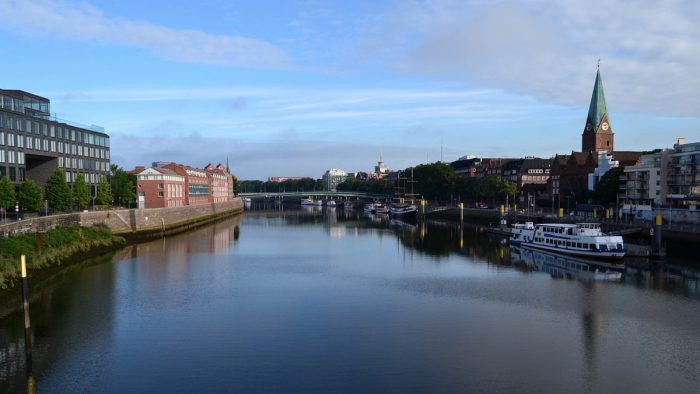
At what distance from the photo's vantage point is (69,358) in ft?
70.5

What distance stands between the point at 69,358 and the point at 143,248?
36715mm

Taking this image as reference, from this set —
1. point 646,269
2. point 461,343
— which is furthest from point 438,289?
point 646,269

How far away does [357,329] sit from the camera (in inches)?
1013

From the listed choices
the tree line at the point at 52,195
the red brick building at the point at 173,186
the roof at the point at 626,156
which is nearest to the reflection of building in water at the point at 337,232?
the red brick building at the point at 173,186

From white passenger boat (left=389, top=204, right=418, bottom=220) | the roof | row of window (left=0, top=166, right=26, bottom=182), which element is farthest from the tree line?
the roof

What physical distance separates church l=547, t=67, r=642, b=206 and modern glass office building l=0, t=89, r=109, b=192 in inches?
3030

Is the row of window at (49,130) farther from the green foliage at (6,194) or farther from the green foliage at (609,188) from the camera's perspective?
the green foliage at (609,188)

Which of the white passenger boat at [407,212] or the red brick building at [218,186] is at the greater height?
the red brick building at [218,186]

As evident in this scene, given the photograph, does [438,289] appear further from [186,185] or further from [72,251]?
[186,185]

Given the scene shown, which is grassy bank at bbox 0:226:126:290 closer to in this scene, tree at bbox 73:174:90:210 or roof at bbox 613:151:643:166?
tree at bbox 73:174:90:210

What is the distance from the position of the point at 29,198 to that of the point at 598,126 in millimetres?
111563

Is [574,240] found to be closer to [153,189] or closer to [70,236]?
[70,236]

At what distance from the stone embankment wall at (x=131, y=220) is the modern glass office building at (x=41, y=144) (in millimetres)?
11819

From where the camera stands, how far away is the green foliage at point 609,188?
8196 centimetres
